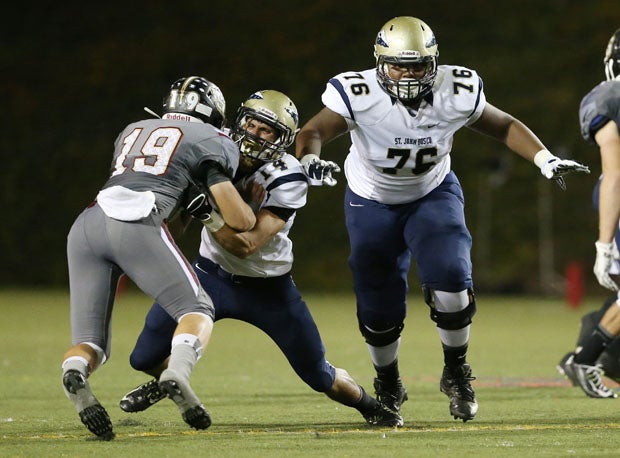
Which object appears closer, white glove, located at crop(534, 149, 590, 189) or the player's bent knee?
white glove, located at crop(534, 149, 590, 189)

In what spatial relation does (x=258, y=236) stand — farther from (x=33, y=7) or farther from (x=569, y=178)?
(x=33, y=7)

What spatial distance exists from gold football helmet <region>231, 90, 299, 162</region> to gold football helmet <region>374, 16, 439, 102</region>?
0.42 metres

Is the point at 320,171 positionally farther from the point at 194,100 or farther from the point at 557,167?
the point at 557,167

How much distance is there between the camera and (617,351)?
18.3ft

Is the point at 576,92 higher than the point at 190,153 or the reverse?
the reverse

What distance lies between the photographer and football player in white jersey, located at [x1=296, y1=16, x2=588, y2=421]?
14.4ft

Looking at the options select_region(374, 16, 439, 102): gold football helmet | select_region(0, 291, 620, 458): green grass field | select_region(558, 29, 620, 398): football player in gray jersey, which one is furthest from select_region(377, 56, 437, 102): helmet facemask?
select_region(0, 291, 620, 458): green grass field

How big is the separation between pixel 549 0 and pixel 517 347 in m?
10.3

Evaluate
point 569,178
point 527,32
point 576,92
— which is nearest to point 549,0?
point 527,32

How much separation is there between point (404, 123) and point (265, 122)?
22.0 inches

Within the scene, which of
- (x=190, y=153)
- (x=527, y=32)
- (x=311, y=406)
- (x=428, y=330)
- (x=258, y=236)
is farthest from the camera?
(x=527, y=32)

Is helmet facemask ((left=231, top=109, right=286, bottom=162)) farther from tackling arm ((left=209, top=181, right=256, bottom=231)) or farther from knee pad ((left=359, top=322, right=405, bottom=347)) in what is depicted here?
knee pad ((left=359, top=322, right=405, bottom=347))

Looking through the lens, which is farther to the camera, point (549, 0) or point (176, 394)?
point (549, 0)

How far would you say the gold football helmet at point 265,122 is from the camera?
4316 mm
